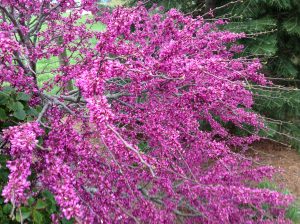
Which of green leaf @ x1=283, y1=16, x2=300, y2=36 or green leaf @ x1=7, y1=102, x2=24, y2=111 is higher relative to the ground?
green leaf @ x1=283, y1=16, x2=300, y2=36

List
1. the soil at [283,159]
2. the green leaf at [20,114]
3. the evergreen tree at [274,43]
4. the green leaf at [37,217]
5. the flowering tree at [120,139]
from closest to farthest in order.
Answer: the flowering tree at [120,139] < the green leaf at [37,217] < the green leaf at [20,114] < the evergreen tree at [274,43] < the soil at [283,159]

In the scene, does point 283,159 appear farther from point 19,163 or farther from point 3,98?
point 19,163

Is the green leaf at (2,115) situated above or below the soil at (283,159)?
above

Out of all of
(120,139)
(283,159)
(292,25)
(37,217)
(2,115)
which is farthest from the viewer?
(283,159)

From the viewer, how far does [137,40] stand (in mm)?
3426

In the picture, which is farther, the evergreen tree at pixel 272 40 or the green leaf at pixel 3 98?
the evergreen tree at pixel 272 40

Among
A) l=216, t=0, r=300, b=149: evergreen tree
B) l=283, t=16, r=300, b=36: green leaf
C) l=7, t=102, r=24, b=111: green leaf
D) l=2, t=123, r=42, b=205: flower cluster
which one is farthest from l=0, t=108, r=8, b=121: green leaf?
l=283, t=16, r=300, b=36: green leaf

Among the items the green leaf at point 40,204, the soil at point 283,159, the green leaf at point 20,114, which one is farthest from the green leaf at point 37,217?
the soil at point 283,159

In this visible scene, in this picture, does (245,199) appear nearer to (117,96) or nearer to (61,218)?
(61,218)

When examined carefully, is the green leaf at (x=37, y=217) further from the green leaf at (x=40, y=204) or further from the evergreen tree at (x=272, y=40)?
the evergreen tree at (x=272, y=40)

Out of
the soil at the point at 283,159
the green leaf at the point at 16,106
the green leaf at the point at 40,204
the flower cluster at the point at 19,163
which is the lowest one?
the soil at the point at 283,159

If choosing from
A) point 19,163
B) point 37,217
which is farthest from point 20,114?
point 37,217

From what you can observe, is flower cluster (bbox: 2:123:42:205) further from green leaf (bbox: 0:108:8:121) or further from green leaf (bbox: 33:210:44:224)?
green leaf (bbox: 0:108:8:121)

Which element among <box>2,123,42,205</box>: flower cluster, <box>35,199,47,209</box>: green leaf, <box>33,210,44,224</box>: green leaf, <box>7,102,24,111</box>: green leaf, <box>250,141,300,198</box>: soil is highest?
<box>7,102,24,111</box>: green leaf
